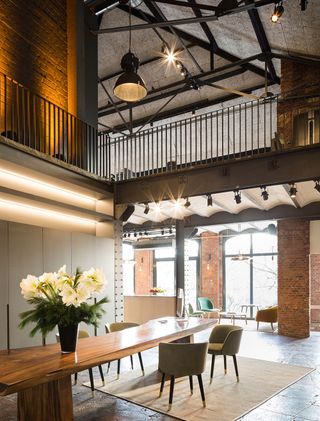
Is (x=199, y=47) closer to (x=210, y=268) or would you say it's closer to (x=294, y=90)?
(x=294, y=90)

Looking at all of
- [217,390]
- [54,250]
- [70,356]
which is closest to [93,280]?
[70,356]

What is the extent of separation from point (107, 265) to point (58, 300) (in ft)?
14.9

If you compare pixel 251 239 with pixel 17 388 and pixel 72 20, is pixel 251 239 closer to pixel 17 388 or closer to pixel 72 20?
pixel 72 20

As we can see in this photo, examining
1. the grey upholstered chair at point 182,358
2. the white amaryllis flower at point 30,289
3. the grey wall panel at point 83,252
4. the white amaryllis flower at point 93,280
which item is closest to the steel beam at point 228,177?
the grey wall panel at point 83,252

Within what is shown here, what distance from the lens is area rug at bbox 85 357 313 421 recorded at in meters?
4.27

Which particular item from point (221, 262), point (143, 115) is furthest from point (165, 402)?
point (221, 262)

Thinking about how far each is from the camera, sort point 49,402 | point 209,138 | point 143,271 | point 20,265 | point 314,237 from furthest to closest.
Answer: point 143,271
point 209,138
point 314,237
point 20,265
point 49,402

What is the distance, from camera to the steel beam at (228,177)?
241 inches

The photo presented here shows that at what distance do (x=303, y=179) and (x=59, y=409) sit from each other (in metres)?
4.61

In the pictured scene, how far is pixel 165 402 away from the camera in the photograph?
4.53 metres

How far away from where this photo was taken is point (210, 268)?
1501cm

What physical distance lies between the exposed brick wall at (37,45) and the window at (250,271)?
8663mm

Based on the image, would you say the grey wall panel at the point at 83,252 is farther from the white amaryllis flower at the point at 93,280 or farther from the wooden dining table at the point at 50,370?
the white amaryllis flower at the point at 93,280

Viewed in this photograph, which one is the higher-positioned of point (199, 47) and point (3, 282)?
point (199, 47)
